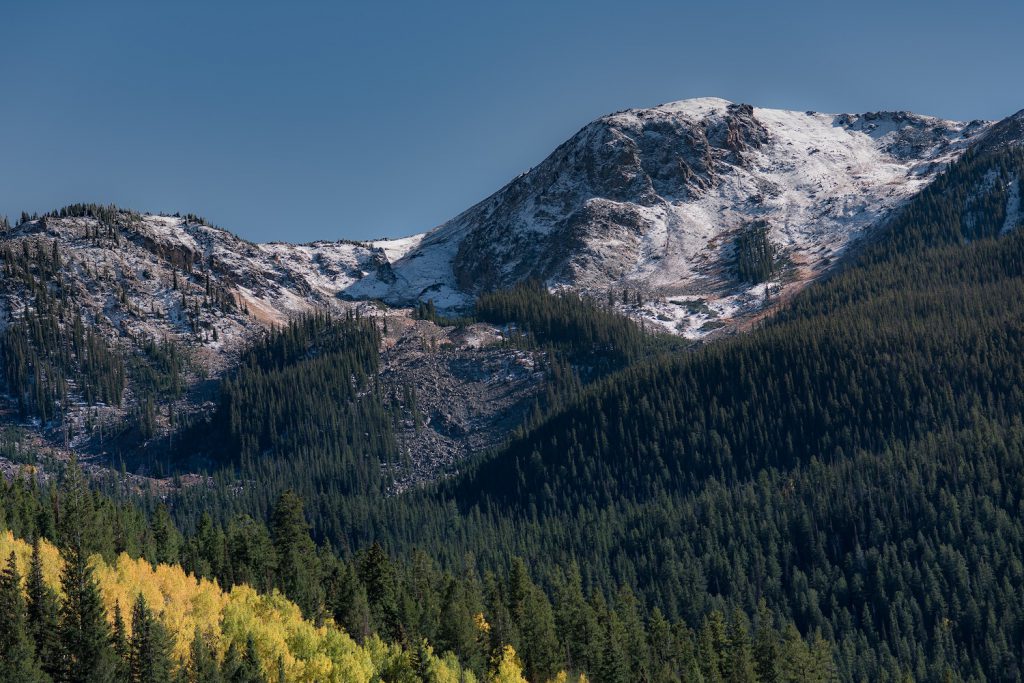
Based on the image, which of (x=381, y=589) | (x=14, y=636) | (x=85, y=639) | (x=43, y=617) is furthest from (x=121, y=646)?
(x=381, y=589)

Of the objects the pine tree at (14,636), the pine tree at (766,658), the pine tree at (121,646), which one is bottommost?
the pine tree at (766,658)

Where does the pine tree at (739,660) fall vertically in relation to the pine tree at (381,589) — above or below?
below

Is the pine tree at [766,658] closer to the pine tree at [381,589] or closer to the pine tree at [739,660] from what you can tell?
the pine tree at [739,660]

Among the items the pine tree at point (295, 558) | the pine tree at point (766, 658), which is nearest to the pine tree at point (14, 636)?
the pine tree at point (295, 558)

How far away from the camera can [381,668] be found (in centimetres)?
12319

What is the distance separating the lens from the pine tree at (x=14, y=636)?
9588cm

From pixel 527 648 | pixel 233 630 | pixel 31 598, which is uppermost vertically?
pixel 31 598

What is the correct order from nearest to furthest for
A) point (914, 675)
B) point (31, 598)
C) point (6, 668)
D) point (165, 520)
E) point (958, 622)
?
point (6, 668), point (31, 598), point (165, 520), point (914, 675), point (958, 622)

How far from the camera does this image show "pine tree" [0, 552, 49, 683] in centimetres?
9588

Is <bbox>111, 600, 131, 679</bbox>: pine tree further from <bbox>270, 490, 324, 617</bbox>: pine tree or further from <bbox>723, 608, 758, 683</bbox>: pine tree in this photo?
<bbox>723, 608, 758, 683</bbox>: pine tree

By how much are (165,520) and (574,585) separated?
1973 inches

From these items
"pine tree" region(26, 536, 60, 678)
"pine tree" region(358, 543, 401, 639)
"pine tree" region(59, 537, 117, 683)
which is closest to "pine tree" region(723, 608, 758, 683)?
"pine tree" region(358, 543, 401, 639)

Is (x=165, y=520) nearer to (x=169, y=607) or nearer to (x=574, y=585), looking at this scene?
(x=169, y=607)

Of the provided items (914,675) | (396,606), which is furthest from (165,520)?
(914,675)
